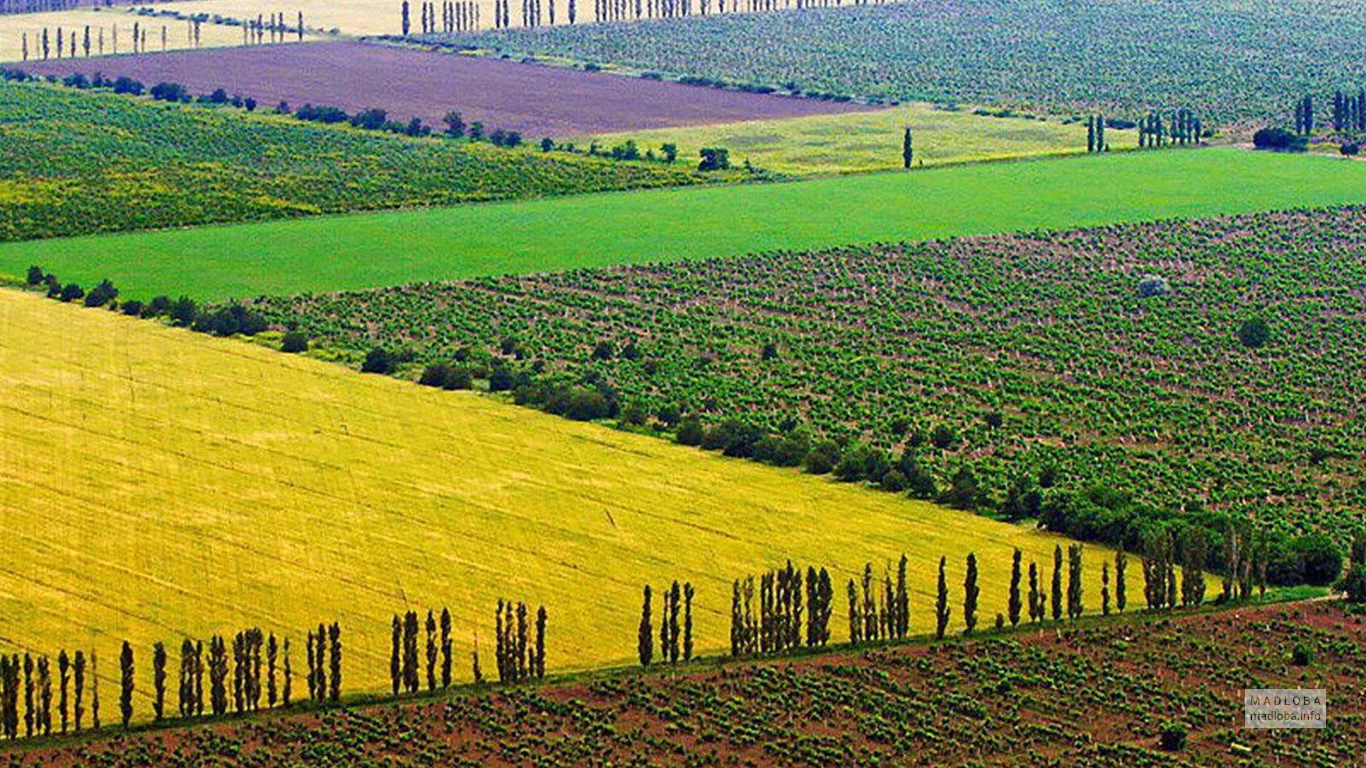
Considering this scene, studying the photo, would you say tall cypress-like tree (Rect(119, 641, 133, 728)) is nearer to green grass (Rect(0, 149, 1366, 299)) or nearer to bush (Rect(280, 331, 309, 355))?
bush (Rect(280, 331, 309, 355))

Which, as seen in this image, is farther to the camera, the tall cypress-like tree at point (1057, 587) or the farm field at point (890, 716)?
the tall cypress-like tree at point (1057, 587)

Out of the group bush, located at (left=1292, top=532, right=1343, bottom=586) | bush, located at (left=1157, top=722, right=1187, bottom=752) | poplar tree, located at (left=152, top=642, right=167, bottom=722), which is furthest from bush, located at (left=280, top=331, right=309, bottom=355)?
bush, located at (left=1157, top=722, right=1187, bottom=752)

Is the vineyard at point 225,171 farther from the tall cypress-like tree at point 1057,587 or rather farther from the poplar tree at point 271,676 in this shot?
the poplar tree at point 271,676

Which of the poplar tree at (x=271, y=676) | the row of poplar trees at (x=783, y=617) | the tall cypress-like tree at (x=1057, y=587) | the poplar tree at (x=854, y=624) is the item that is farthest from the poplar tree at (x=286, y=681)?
the tall cypress-like tree at (x=1057, y=587)

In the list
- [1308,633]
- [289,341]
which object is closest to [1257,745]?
[1308,633]

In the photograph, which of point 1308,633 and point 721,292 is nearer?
point 1308,633

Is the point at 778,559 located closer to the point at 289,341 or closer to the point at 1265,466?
the point at 1265,466
